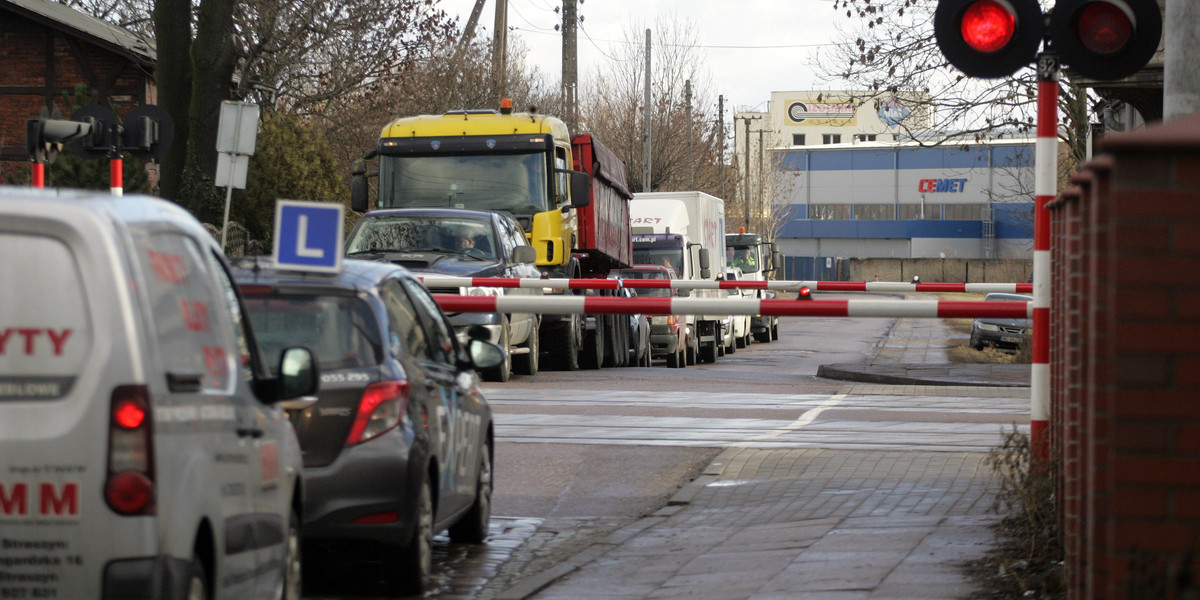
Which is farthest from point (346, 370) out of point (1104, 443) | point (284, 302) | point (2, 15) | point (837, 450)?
point (2, 15)

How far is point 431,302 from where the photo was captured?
8.20 metres

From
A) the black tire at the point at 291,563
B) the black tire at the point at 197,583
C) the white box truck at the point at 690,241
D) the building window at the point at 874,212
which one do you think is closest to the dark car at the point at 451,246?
the black tire at the point at 291,563

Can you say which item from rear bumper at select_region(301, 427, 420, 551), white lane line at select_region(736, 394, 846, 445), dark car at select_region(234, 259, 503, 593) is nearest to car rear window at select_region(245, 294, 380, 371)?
dark car at select_region(234, 259, 503, 593)

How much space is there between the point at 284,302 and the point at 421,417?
0.77 metres

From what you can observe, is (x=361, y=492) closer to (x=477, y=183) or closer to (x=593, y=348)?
(x=477, y=183)

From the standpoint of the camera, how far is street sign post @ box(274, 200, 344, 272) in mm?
7129

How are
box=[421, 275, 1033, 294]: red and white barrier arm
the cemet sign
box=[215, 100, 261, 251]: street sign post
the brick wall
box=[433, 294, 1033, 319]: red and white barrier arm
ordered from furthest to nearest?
1. the cemet sign
2. box=[215, 100, 261, 251]: street sign post
3. box=[421, 275, 1033, 294]: red and white barrier arm
4. box=[433, 294, 1033, 319]: red and white barrier arm
5. the brick wall

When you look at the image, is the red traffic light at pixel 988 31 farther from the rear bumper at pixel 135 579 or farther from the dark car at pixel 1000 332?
the dark car at pixel 1000 332

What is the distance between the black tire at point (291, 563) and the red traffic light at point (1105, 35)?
4.15 metres

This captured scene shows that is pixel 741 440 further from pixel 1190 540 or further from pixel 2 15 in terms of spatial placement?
pixel 2 15

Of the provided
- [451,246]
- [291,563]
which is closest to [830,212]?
[451,246]

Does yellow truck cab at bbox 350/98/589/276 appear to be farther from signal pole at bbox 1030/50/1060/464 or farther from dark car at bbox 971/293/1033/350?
signal pole at bbox 1030/50/1060/464

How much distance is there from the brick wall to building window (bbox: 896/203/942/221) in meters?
102

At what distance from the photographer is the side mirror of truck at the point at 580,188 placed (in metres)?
22.0
